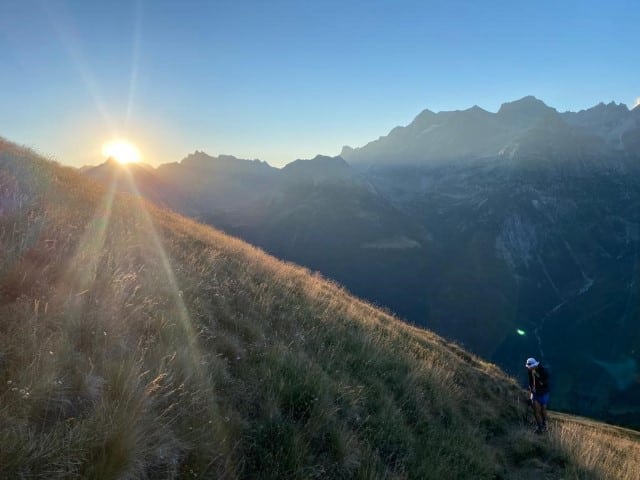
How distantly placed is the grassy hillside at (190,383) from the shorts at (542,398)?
4.12 meters

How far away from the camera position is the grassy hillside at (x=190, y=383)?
349 cm

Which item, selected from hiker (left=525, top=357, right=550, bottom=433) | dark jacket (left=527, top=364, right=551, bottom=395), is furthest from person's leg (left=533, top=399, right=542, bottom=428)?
dark jacket (left=527, top=364, right=551, bottom=395)

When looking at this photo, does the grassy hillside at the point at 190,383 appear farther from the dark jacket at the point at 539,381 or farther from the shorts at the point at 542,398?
the dark jacket at the point at 539,381

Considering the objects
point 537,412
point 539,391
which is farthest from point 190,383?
point 539,391

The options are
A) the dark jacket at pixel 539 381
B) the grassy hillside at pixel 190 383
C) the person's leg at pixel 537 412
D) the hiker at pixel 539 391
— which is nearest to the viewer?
the grassy hillside at pixel 190 383

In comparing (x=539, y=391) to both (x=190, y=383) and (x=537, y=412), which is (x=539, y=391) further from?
(x=190, y=383)

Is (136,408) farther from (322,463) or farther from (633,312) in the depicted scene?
(633,312)

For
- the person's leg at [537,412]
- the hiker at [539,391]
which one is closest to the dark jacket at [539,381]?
the hiker at [539,391]

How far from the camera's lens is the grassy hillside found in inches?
137

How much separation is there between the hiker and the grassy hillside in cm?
405

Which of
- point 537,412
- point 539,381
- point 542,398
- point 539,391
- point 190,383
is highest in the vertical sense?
point 190,383

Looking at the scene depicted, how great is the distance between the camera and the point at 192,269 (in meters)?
9.31

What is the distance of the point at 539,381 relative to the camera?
52.5ft

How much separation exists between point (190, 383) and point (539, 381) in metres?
14.9
